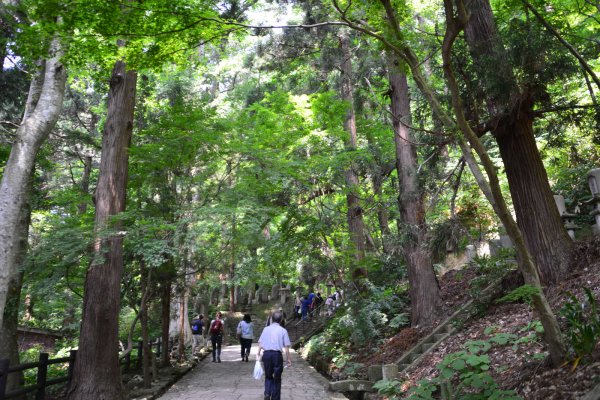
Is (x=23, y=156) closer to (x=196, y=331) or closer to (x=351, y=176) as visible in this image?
(x=351, y=176)

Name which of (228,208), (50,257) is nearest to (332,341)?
(228,208)

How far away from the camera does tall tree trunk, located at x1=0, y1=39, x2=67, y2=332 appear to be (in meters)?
5.64

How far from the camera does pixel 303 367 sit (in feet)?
44.8

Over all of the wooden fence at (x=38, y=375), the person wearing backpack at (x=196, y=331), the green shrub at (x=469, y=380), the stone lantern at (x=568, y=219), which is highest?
the stone lantern at (x=568, y=219)

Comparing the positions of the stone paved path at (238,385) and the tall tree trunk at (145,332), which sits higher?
the tall tree trunk at (145,332)

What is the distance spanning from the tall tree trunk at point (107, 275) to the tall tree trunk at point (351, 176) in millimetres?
6305

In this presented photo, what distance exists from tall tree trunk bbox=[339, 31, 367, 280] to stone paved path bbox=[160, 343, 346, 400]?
130 inches

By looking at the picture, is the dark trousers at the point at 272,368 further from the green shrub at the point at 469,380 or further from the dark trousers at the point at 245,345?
the dark trousers at the point at 245,345

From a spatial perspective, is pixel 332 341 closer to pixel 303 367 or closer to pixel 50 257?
pixel 303 367

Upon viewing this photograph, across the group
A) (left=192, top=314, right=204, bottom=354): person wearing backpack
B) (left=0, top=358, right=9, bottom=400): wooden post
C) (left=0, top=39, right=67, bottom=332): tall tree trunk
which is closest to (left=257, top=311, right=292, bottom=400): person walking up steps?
(left=0, top=358, right=9, bottom=400): wooden post

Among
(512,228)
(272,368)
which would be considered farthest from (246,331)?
(512,228)

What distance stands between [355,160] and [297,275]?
12129 mm

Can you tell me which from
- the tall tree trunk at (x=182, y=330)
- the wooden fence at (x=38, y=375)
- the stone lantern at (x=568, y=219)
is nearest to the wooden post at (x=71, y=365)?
the wooden fence at (x=38, y=375)

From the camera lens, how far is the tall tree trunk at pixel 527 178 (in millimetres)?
7145
